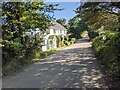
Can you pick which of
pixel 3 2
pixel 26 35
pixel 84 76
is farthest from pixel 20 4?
pixel 84 76

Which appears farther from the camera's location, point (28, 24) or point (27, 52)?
point (27, 52)

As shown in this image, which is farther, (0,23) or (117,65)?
(0,23)

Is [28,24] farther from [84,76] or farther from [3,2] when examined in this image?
[84,76]

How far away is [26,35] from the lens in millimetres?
17203

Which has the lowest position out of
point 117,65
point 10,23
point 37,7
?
point 117,65

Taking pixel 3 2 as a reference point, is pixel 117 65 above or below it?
below

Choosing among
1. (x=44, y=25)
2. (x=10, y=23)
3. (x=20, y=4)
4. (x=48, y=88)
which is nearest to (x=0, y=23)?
(x=10, y=23)

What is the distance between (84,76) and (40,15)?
331 inches

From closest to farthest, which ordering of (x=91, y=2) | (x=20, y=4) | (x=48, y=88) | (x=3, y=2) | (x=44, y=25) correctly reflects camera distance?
(x=48, y=88), (x=91, y=2), (x=3, y=2), (x=20, y=4), (x=44, y=25)

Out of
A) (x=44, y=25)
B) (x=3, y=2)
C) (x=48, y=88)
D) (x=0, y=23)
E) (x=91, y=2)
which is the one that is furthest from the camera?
(x=44, y=25)

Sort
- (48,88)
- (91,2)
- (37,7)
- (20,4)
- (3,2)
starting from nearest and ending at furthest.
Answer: (48,88) → (91,2) → (3,2) → (20,4) → (37,7)

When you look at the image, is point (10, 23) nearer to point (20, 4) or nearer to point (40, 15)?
point (20, 4)

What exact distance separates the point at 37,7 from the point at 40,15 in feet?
2.68

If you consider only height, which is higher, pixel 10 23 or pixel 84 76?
pixel 10 23
